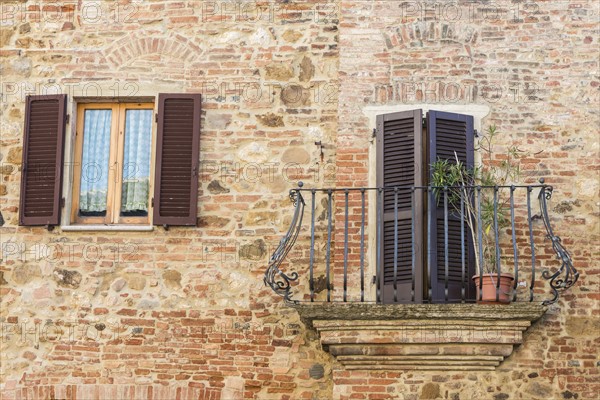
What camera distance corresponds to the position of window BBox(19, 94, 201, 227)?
39.8 ft

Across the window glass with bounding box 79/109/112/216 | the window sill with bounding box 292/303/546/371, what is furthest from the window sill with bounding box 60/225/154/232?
the window sill with bounding box 292/303/546/371

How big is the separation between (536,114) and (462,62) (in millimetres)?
858

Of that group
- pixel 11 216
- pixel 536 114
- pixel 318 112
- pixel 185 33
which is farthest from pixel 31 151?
pixel 536 114

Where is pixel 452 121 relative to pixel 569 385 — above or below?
above

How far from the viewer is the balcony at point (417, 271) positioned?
11.0 metres

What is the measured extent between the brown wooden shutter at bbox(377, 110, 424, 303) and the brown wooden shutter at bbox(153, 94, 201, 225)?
177 centimetres

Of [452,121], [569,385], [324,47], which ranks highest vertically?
[324,47]

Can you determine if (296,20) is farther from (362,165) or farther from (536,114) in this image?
(536,114)

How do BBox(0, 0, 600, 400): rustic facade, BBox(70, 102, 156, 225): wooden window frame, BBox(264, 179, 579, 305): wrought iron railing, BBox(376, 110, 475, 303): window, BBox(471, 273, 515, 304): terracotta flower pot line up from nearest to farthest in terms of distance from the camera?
BBox(471, 273, 515, 304): terracotta flower pot, BBox(264, 179, 579, 305): wrought iron railing, BBox(376, 110, 475, 303): window, BBox(0, 0, 600, 400): rustic facade, BBox(70, 102, 156, 225): wooden window frame

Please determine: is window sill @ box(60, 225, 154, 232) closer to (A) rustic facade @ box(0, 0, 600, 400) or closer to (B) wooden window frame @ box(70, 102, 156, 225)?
(A) rustic facade @ box(0, 0, 600, 400)

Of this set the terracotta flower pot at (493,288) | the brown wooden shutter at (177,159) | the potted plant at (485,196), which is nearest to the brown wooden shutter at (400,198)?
the potted plant at (485,196)

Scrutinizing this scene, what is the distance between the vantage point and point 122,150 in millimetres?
12438

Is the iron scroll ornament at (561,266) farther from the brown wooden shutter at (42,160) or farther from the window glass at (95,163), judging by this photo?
the brown wooden shutter at (42,160)

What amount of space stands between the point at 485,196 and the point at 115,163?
3.58 m
